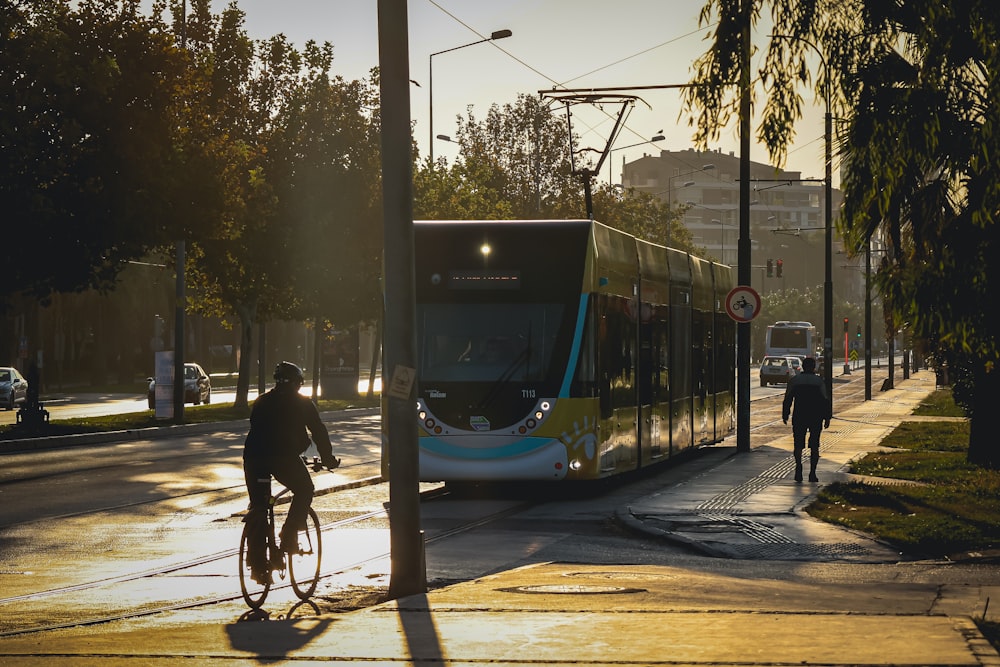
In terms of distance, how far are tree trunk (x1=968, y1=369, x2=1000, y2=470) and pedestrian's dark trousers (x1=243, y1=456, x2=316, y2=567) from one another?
15.4 metres

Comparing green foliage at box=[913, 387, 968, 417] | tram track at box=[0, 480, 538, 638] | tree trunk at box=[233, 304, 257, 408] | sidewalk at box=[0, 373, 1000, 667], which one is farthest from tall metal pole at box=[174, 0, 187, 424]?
sidewalk at box=[0, 373, 1000, 667]

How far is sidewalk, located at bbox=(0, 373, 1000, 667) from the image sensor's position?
329 inches

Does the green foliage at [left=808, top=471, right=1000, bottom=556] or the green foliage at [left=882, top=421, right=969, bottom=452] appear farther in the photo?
the green foliage at [left=882, top=421, right=969, bottom=452]

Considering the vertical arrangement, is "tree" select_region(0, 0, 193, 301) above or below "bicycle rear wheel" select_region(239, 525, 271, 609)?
above

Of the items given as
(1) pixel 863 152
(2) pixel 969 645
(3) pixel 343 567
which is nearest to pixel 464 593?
(3) pixel 343 567

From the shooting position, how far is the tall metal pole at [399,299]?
11.3 meters

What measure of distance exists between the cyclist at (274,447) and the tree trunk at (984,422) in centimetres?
1543

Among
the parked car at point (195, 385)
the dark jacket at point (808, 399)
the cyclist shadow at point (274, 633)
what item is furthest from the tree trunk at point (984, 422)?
the parked car at point (195, 385)

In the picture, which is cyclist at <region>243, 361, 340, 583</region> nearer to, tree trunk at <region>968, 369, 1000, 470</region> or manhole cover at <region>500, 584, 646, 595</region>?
manhole cover at <region>500, 584, 646, 595</region>

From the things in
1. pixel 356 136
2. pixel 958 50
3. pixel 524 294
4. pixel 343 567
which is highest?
pixel 356 136

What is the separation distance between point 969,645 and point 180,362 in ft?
107

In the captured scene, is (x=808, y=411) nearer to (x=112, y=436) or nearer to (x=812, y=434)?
(x=812, y=434)

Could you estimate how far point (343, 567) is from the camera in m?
13.4

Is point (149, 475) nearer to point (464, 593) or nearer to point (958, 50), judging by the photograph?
point (464, 593)
